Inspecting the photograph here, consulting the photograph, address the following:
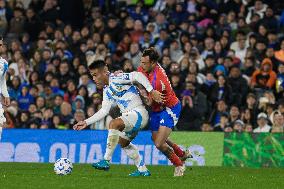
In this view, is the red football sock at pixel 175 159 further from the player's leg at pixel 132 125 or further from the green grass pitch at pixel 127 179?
the player's leg at pixel 132 125

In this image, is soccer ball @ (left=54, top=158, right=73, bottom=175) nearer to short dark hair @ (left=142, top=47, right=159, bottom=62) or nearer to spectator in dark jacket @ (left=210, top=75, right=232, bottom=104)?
short dark hair @ (left=142, top=47, right=159, bottom=62)

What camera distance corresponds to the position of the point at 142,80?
15.8 m

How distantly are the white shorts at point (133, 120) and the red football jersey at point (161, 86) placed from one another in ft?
1.92

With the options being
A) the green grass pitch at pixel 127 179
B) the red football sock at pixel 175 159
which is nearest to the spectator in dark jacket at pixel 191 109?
the green grass pitch at pixel 127 179

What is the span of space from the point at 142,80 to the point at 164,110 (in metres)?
1.21

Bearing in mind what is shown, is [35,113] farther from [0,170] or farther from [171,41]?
[0,170]

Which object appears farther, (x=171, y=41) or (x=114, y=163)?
(x=171, y=41)

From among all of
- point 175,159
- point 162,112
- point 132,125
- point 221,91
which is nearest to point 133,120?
point 132,125

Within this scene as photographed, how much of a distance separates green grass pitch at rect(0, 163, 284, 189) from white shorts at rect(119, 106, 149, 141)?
748 mm

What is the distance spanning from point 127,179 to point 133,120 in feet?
3.47

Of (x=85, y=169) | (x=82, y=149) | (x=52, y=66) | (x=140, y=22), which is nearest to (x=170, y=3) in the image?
(x=140, y=22)

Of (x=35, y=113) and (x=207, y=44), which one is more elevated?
(x=207, y=44)

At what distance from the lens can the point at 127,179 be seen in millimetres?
15617

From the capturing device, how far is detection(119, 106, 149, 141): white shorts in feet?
52.7
